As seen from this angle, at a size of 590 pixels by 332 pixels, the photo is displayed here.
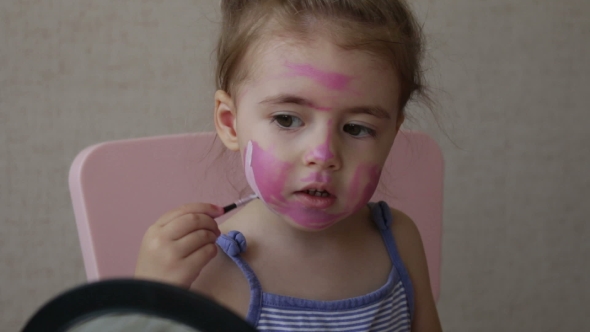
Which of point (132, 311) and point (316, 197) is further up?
point (316, 197)

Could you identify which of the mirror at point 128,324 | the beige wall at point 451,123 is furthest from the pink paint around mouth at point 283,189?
the beige wall at point 451,123

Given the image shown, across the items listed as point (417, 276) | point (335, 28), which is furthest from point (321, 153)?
point (417, 276)

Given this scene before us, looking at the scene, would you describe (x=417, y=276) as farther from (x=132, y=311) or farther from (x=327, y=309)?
(x=132, y=311)

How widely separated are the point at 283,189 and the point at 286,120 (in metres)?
0.06

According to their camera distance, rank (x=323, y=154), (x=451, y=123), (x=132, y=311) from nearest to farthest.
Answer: (x=132, y=311) → (x=323, y=154) → (x=451, y=123)

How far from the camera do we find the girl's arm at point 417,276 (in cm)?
76

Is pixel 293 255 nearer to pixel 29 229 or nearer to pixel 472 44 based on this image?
pixel 29 229

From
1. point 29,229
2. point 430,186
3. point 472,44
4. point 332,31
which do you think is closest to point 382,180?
point 430,186

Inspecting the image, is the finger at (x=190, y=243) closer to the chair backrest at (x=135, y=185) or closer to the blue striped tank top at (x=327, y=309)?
the blue striped tank top at (x=327, y=309)

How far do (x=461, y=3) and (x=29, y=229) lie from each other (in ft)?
3.07

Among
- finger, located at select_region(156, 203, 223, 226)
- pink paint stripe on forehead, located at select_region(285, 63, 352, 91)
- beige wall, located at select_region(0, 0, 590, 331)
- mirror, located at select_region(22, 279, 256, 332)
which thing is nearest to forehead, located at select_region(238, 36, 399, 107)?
pink paint stripe on forehead, located at select_region(285, 63, 352, 91)

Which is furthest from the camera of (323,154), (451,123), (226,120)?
(451,123)

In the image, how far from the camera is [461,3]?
1.31 metres

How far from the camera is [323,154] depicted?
0.58 metres
